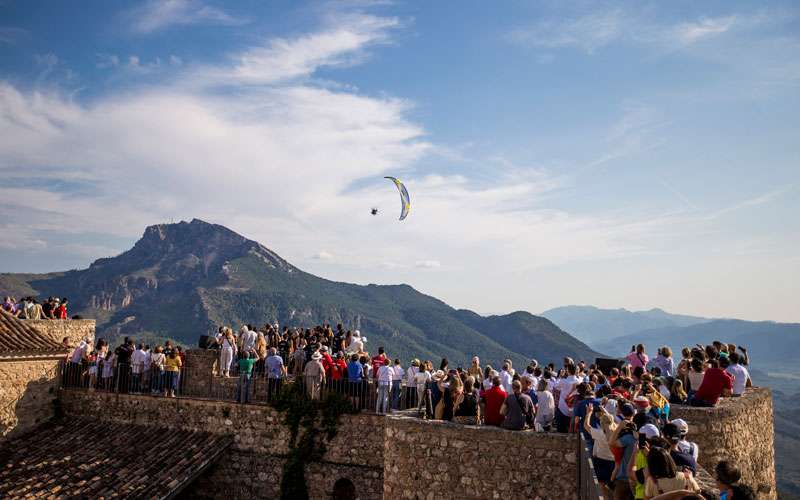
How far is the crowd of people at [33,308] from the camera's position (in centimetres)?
2292

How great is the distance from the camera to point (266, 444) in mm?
16609

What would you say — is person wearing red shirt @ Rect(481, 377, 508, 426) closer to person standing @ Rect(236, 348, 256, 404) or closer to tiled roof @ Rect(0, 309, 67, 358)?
person standing @ Rect(236, 348, 256, 404)

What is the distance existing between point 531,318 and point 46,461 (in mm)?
124029

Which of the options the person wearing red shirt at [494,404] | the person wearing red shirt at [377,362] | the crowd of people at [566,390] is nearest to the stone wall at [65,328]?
the crowd of people at [566,390]

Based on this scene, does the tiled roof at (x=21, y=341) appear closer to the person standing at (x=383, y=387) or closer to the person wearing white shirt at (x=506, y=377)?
the person standing at (x=383, y=387)

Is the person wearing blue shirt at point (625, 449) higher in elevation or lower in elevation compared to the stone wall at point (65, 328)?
lower

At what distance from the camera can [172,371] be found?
740 inches

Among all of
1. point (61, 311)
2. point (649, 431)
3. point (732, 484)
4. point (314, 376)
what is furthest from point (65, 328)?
point (732, 484)

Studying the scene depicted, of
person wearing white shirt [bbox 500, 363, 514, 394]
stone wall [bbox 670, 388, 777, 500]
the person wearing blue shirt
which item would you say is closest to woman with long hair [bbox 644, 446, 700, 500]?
the person wearing blue shirt

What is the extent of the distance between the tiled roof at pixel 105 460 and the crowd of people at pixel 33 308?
17.7 feet

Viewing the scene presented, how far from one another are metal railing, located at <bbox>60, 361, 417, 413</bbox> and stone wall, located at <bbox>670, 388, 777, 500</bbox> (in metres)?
6.75

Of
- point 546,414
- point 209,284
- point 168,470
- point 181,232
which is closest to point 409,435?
point 546,414

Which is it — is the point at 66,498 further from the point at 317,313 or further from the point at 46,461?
the point at 317,313

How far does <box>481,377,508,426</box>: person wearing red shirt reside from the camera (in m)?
12.1
